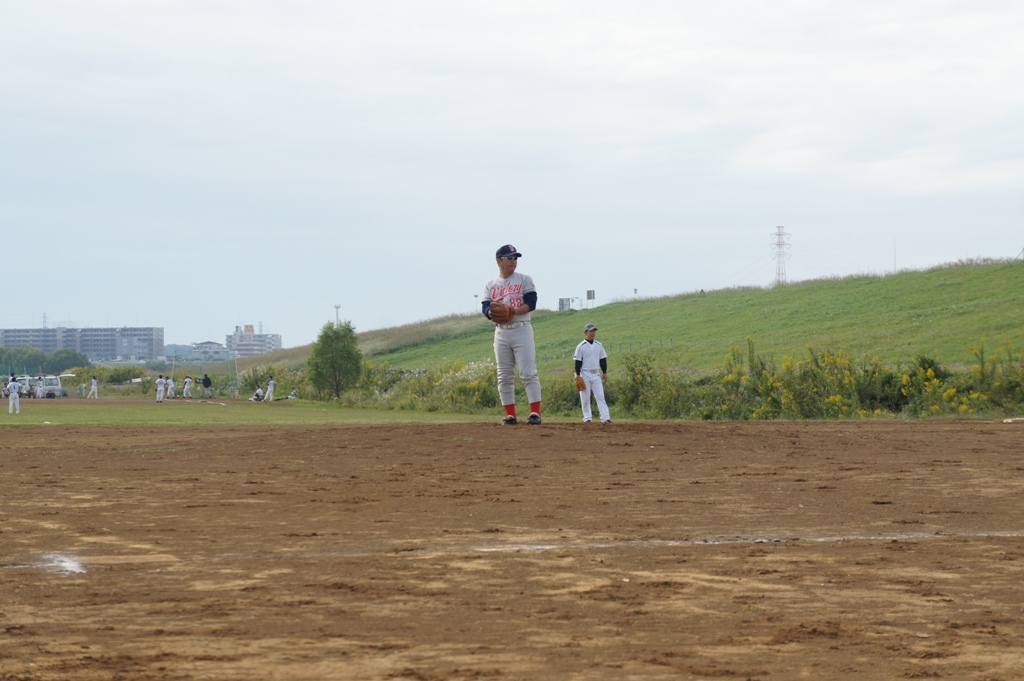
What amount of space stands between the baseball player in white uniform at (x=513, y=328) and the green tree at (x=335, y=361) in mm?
32198

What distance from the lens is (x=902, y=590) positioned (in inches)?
238

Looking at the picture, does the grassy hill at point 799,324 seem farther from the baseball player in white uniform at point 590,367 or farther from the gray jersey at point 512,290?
the gray jersey at point 512,290

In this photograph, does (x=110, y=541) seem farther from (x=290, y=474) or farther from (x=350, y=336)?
(x=350, y=336)

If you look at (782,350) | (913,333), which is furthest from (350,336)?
(913,333)

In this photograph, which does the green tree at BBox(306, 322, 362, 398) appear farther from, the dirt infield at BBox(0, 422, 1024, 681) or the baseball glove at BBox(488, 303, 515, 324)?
the dirt infield at BBox(0, 422, 1024, 681)

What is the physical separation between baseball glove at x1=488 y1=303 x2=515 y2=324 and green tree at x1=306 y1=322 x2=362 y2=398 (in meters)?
32.8

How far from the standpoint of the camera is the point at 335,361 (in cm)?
4794

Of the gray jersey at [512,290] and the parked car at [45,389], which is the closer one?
the gray jersey at [512,290]

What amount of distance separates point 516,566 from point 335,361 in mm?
41923

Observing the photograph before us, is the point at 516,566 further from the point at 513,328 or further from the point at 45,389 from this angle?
the point at 45,389

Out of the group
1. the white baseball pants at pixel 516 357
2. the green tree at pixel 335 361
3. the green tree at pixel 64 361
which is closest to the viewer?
the white baseball pants at pixel 516 357

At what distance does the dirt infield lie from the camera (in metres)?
4.71

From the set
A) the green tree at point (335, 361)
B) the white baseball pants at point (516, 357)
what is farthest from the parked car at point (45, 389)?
the white baseball pants at point (516, 357)

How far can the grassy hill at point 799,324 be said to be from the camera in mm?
41881
